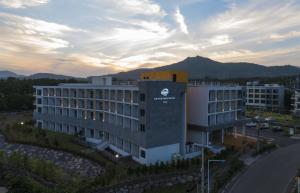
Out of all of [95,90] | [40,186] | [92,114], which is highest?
[95,90]

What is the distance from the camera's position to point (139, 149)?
5125cm

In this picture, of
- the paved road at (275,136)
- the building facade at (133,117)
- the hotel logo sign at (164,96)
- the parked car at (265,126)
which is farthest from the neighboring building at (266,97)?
the hotel logo sign at (164,96)

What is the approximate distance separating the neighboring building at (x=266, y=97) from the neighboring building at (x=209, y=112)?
2288 inches

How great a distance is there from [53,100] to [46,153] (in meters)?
25.5

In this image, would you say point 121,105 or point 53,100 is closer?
point 121,105

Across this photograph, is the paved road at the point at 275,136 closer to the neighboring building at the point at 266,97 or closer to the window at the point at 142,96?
the window at the point at 142,96

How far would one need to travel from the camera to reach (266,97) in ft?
401


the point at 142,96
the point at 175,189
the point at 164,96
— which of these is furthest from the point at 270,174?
the point at 142,96

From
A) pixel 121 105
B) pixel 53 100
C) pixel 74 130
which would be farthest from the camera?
pixel 53 100

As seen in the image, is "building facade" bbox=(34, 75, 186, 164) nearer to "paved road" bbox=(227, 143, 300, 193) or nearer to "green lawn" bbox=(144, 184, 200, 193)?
"green lawn" bbox=(144, 184, 200, 193)

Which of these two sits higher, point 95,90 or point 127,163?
point 95,90

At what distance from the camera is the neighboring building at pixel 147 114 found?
5034 cm

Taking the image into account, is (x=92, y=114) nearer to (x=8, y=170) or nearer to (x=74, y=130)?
(x=74, y=130)

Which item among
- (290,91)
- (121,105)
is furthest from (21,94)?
(290,91)
